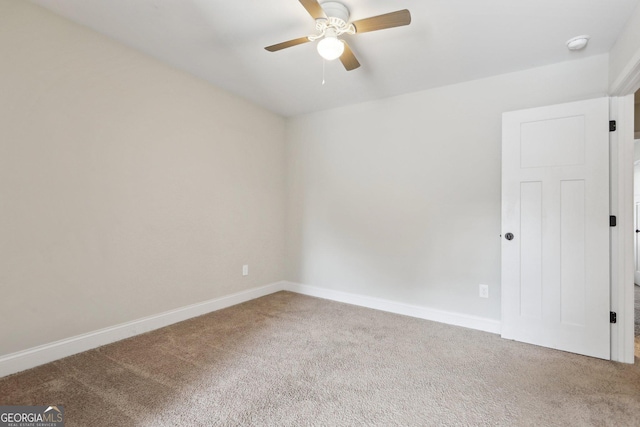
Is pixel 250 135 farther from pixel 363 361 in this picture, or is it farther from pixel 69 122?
pixel 363 361

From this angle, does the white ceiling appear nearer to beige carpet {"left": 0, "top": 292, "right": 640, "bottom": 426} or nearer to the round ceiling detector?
the round ceiling detector

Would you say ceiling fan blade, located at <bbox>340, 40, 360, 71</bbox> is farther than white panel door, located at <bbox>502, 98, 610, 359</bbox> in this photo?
No

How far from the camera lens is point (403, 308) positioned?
3.24m

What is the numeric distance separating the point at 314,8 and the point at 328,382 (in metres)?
2.32

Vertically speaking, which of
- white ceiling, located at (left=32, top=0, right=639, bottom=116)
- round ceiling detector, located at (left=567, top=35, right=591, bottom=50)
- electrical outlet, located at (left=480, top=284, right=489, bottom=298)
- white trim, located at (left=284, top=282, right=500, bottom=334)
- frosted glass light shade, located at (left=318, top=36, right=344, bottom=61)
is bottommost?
white trim, located at (left=284, top=282, right=500, bottom=334)

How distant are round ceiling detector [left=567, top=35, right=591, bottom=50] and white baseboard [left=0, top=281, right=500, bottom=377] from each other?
2.38m

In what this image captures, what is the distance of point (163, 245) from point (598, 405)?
11.2 feet

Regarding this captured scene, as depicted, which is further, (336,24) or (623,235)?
(623,235)

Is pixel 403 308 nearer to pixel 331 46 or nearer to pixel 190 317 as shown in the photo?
pixel 190 317

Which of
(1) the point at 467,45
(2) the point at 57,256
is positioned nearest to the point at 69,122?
(2) the point at 57,256

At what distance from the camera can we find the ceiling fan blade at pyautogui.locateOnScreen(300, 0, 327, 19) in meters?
1.66

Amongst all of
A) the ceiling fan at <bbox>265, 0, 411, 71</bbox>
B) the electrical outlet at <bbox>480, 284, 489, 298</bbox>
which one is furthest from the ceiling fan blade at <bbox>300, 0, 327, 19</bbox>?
the electrical outlet at <bbox>480, 284, 489, 298</bbox>

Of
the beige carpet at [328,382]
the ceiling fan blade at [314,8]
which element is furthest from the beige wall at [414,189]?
the ceiling fan blade at [314,8]

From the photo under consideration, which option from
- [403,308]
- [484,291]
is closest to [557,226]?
[484,291]
